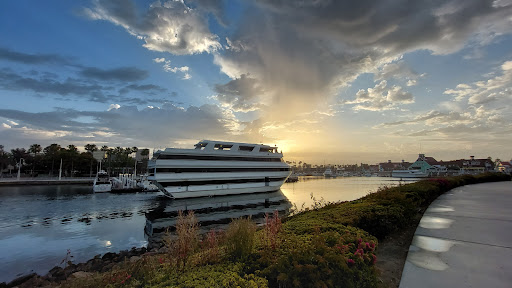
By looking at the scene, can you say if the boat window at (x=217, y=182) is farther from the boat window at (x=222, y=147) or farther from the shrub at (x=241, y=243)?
the shrub at (x=241, y=243)

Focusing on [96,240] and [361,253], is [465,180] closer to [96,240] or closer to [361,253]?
[361,253]

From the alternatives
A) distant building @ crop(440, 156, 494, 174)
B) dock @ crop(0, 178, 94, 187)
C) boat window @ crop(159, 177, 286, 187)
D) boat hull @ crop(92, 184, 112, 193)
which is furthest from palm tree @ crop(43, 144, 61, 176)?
distant building @ crop(440, 156, 494, 174)

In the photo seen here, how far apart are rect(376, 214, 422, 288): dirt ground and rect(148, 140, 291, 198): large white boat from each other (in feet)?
91.4

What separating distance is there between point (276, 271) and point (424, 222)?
279 inches

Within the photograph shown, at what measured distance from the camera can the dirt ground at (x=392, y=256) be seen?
165 inches

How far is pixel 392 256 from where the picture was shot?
539 cm

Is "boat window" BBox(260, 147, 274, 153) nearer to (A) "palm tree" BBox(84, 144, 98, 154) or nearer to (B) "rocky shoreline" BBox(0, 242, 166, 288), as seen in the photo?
(B) "rocky shoreline" BBox(0, 242, 166, 288)

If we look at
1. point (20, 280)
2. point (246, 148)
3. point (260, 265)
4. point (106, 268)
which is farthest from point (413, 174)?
point (20, 280)

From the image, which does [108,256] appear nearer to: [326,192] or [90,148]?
[326,192]

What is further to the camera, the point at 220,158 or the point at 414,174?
the point at 414,174

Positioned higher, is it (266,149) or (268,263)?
(266,149)

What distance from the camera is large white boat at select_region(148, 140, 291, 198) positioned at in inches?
1196

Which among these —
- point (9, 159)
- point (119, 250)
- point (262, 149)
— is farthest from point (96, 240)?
point (9, 159)

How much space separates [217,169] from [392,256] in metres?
29.9
